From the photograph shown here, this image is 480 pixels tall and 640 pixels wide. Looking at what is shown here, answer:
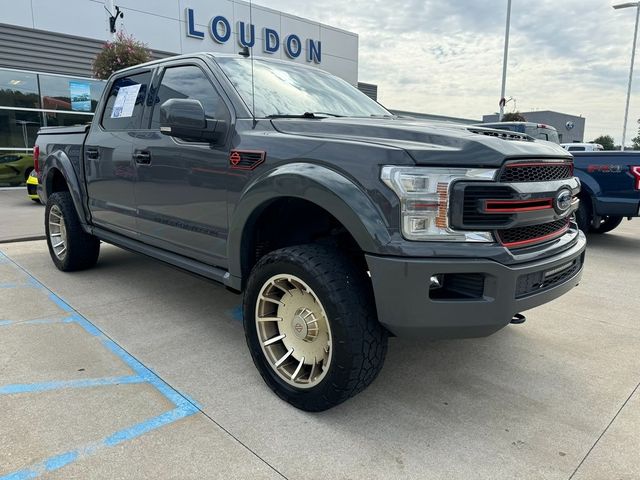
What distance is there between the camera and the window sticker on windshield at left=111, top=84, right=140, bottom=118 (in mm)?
4062

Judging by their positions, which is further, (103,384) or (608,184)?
(608,184)

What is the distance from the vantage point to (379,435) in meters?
2.35

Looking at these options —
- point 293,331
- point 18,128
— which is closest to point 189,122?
point 293,331

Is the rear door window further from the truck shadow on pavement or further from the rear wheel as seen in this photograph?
the rear wheel

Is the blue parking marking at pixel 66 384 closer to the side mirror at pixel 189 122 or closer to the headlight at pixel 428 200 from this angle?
the side mirror at pixel 189 122

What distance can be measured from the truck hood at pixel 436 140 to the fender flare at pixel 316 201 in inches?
10.0

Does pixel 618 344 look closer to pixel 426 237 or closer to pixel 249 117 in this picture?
pixel 426 237

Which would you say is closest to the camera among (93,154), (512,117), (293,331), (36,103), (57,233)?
(293,331)

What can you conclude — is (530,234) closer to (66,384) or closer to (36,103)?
(66,384)

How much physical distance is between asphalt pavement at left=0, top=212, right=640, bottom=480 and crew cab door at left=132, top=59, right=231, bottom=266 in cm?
73

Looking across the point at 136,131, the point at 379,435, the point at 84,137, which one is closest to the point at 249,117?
the point at 136,131

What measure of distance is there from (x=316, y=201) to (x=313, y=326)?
65cm

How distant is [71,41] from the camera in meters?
14.2

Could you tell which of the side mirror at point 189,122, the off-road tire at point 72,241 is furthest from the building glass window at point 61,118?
the side mirror at point 189,122
